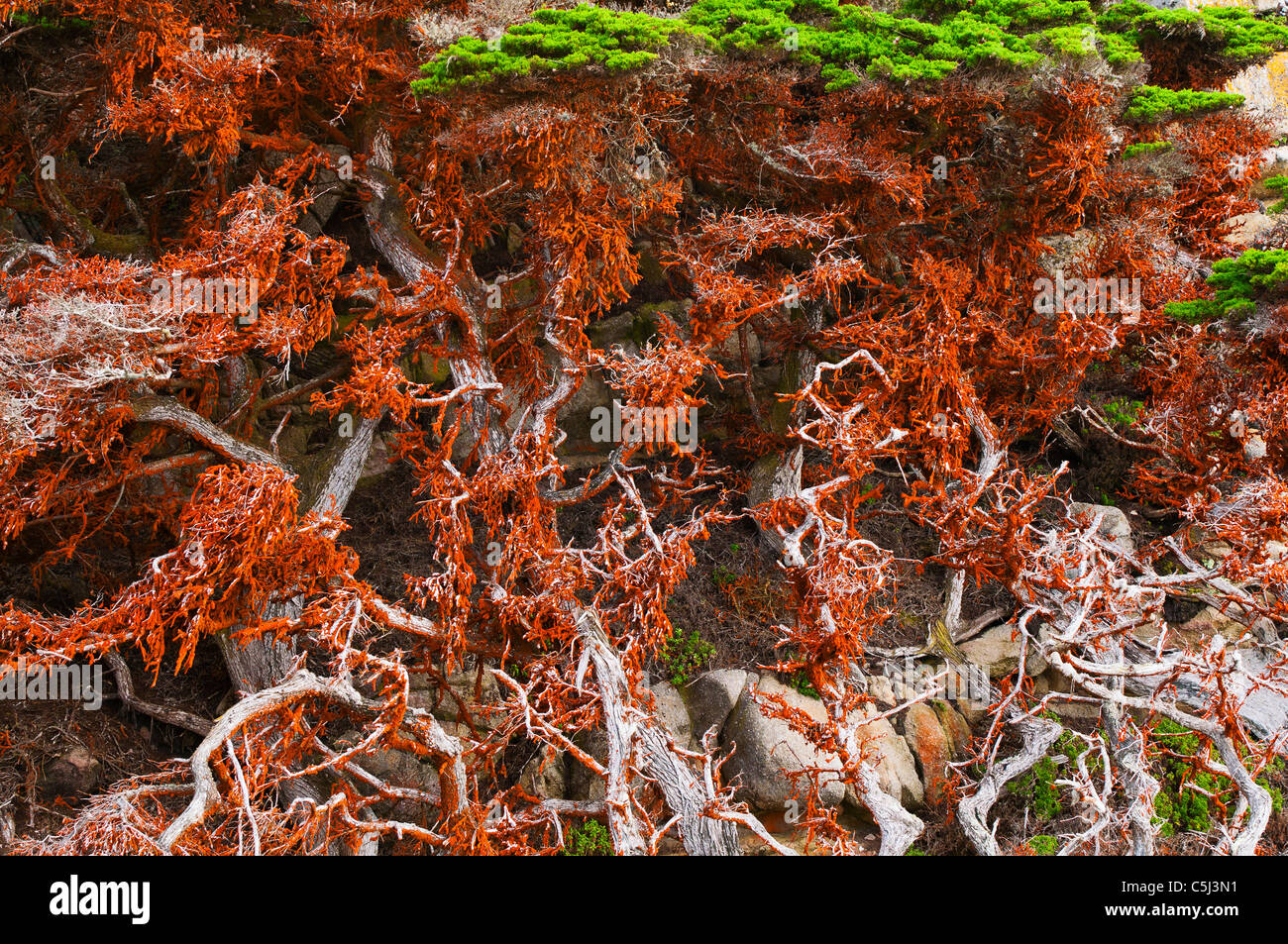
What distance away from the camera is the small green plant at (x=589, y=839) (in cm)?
839

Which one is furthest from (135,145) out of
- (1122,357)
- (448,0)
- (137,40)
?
(1122,357)

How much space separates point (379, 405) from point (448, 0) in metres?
3.96

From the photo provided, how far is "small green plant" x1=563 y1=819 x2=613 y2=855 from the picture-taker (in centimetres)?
839

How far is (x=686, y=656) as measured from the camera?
9.48 m

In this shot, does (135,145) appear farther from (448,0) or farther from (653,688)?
(653,688)

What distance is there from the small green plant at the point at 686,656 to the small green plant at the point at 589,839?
1.62 m

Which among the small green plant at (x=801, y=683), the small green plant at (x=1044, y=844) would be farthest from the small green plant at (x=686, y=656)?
A: the small green plant at (x=1044, y=844)

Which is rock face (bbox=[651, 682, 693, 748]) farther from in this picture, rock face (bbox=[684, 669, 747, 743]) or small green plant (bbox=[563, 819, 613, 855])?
small green plant (bbox=[563, 819, 613, 855])

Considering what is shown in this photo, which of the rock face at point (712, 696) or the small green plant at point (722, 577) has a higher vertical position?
the small green plant at point (722, 577)

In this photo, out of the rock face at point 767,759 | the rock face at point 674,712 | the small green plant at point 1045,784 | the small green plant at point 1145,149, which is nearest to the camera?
the rock face at point 767,759

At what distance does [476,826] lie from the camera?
626cm

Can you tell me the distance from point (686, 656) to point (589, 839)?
6.83 feet

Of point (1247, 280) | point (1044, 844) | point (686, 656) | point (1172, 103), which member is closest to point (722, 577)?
point (686, 656)

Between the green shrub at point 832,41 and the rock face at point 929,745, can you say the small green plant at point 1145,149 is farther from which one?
the rock face at point 929,745
